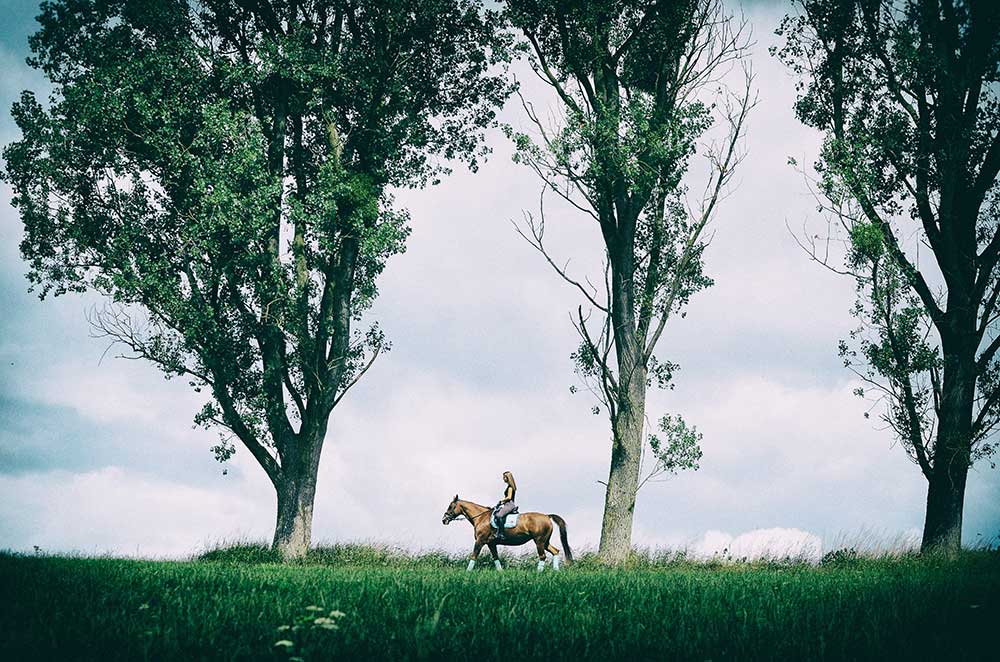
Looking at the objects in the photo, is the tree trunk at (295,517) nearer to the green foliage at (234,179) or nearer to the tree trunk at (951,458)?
the green foliage at (234,179)

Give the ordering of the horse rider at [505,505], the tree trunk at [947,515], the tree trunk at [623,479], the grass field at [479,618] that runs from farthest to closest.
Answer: the tree trunk at [623,479] < the tree trunk at [947,515] < the horse rider at [505,505] < the grass field at [479,618]

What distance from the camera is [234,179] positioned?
2194 cm

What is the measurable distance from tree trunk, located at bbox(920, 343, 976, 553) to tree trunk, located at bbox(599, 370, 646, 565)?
24.7ft

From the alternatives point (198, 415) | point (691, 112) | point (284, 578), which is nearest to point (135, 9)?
point (198, 415)

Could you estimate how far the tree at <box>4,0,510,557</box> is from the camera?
22156mm

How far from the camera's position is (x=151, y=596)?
970 centimetres

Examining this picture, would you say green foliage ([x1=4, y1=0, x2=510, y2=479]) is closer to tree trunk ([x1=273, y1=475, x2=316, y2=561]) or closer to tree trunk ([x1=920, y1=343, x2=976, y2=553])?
tree trunk ([x1=273, y1=475, x2=316, y2=561])

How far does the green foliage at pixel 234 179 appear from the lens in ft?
72.6

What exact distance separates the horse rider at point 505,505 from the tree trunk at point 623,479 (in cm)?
286

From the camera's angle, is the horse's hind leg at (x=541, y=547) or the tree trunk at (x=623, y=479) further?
the tree trunk at (x=623, y=479)

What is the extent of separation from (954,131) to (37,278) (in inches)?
1016

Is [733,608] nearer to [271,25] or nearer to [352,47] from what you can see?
[352,47]

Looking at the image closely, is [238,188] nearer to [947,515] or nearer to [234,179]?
[234,179]

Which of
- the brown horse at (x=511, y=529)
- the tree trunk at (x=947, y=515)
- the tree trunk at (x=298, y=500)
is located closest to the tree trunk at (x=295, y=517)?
the tree trunk at (x=298, y=500)
